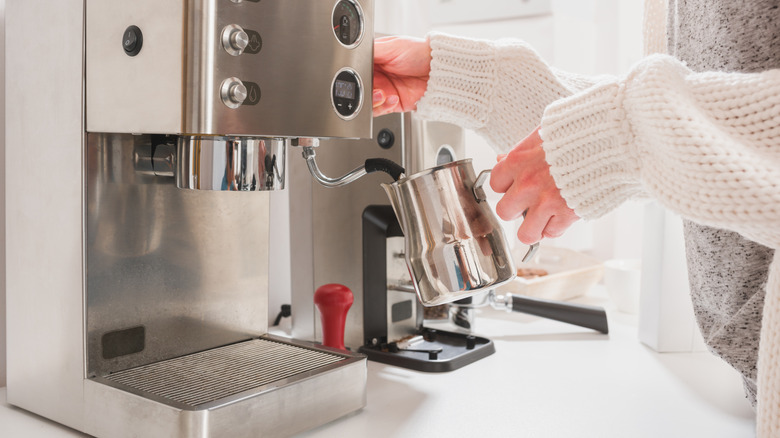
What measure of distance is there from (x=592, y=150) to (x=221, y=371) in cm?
40

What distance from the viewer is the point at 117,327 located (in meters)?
0.66

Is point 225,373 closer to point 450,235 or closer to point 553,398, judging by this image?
point 450,235

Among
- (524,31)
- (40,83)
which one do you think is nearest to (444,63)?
(40,83)

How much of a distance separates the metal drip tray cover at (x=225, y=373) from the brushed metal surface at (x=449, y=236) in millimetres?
170

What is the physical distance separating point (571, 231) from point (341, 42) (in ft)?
3.92

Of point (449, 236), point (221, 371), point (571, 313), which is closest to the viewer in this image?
point (449, 236)

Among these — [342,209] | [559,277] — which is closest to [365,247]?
[342,209]

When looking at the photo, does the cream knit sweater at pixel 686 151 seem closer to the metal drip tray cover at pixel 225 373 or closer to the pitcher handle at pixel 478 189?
the pitcher handle at pixel 478 189

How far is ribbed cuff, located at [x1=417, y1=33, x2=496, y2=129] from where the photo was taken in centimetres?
81

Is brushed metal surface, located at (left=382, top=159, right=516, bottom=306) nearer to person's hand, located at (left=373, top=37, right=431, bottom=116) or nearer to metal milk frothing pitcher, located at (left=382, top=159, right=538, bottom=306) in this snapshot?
metal milk frothing pitcher, located at (left=382, top=159, right=538, bottom=306)

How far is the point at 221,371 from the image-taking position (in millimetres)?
679

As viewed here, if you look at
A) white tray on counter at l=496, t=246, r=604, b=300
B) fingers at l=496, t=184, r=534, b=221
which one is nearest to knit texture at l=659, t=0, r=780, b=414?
fingers at l=496, t=184, r=534, b=221

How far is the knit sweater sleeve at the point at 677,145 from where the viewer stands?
46 centimetres

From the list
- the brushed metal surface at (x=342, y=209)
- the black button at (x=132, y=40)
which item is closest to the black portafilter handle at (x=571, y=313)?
the brushed metal surface at (x=342, y=209)
